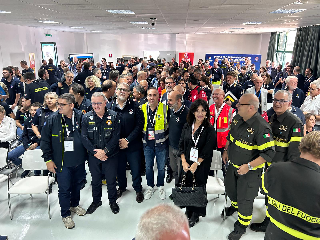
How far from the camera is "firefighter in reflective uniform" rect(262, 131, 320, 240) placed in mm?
1679

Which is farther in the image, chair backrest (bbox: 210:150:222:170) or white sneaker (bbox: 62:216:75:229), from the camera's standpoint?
chair backrest (bbox: 210:150:222:170)

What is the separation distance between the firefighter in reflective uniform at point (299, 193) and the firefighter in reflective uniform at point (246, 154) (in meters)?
0.76

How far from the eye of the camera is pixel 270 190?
1.91 m

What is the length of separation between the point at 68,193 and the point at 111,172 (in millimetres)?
588

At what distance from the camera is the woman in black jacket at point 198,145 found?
2.98 m

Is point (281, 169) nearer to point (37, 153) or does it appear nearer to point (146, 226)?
point (146, 226)

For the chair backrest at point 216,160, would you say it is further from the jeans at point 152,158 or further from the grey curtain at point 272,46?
the grey curtain at point 272,46

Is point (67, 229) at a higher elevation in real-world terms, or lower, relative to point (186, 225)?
lower

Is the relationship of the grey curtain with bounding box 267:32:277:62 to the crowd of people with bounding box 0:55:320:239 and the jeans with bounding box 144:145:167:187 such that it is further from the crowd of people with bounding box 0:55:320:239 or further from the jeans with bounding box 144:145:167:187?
the jeans with bounding box 144:145:167:187

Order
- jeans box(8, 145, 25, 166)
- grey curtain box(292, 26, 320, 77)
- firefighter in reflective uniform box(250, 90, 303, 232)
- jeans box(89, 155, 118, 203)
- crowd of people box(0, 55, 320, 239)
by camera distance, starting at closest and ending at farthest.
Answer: crowd of people box(0, 55, 320, 239)
firefighter in reflective uniform box(250, 90, 303, 232)
jeans box(89, 155, 118, 203)
jeans box(8, 145, 25, 166)
grey curtain box(292, 26, 320, 77)

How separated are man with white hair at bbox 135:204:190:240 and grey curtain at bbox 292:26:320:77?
1139 cm

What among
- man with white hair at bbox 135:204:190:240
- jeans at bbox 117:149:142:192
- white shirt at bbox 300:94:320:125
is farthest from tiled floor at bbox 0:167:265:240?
man with white hair at bbox 135:204:190:240

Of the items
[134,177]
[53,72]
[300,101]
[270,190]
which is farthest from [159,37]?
[270,190]

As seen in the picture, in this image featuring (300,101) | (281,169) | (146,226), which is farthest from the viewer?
(300,101)
